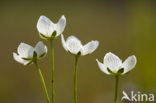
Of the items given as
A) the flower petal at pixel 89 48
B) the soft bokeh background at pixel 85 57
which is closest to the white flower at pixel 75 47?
the flower petal at pixel 89 48

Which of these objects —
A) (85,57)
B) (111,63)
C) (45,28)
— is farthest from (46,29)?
(85,57)

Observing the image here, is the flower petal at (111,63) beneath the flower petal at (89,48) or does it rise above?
beneath

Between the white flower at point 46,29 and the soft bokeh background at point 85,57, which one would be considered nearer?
the white flower at point 46,29

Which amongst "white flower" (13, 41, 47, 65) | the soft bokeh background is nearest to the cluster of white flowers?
"white flower" (13, 41, 47, 65)

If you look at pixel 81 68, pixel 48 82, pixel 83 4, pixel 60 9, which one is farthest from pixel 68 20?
pixel 48 82

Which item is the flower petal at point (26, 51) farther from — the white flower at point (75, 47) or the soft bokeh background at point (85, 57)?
the soft bokeh background at point (85, 57)

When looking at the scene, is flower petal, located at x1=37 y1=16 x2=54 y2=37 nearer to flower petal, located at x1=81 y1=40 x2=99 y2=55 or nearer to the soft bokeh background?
flower petal, located at x1=81 y1=40 x2=99 y2=55
